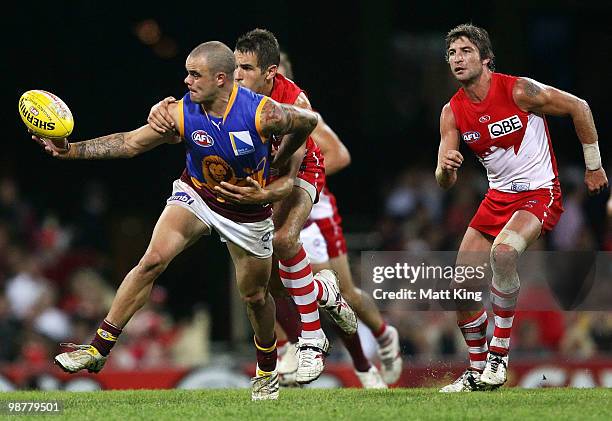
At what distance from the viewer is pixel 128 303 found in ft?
23.6

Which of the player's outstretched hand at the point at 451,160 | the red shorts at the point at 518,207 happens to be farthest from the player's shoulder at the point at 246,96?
the red shorts at the point at 518,207

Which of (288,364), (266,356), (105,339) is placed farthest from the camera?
(288,364)

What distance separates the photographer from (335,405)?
718cm

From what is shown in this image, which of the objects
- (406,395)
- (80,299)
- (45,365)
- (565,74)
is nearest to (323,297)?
(406,395)

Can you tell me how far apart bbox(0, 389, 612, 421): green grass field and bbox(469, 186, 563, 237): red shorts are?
1.19m

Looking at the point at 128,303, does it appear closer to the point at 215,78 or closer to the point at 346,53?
the point at 215,78

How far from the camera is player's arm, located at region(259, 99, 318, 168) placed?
7051 mm

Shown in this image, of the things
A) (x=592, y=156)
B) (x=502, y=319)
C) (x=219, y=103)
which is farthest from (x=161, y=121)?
(x=592, y=156)

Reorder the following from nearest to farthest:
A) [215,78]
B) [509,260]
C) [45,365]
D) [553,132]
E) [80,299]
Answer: [215,78]
[509,260]
[45,365]
[80,299]
[553,132]

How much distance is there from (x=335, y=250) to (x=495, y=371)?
2079 millimetres

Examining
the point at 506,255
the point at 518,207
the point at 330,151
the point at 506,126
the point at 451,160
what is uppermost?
the point at 506,126

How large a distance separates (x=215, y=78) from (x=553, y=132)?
373 inches

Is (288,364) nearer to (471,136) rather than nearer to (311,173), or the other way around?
(311,173)

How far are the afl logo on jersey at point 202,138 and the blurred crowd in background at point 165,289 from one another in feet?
16.2
